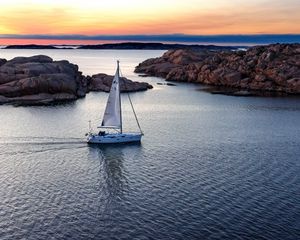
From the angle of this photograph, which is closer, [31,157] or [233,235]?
[233,235]

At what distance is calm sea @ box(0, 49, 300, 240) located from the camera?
136 ft

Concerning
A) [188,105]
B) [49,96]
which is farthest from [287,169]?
[49,96]

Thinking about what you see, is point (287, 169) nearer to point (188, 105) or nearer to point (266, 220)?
point (266, 220)

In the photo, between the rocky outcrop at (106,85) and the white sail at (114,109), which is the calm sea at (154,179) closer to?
the white sail at (114,109)

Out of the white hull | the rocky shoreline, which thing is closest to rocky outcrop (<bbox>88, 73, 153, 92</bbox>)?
the rocky shoreline

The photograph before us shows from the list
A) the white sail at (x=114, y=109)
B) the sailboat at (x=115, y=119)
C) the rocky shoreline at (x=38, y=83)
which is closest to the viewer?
the sailboat at (x=115, y=119)

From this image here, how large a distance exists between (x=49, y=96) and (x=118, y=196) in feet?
231

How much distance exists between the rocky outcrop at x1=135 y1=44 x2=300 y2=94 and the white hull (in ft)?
259

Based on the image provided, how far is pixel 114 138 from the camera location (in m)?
70.2

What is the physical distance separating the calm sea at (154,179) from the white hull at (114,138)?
137 centimetres

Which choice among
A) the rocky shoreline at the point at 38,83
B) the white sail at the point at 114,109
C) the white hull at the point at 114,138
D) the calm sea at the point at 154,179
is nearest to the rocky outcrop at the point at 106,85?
the rocky shoreline at the point at 38,83

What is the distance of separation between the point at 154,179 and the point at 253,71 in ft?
343

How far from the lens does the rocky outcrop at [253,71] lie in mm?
139750

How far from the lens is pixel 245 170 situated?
191 feet
